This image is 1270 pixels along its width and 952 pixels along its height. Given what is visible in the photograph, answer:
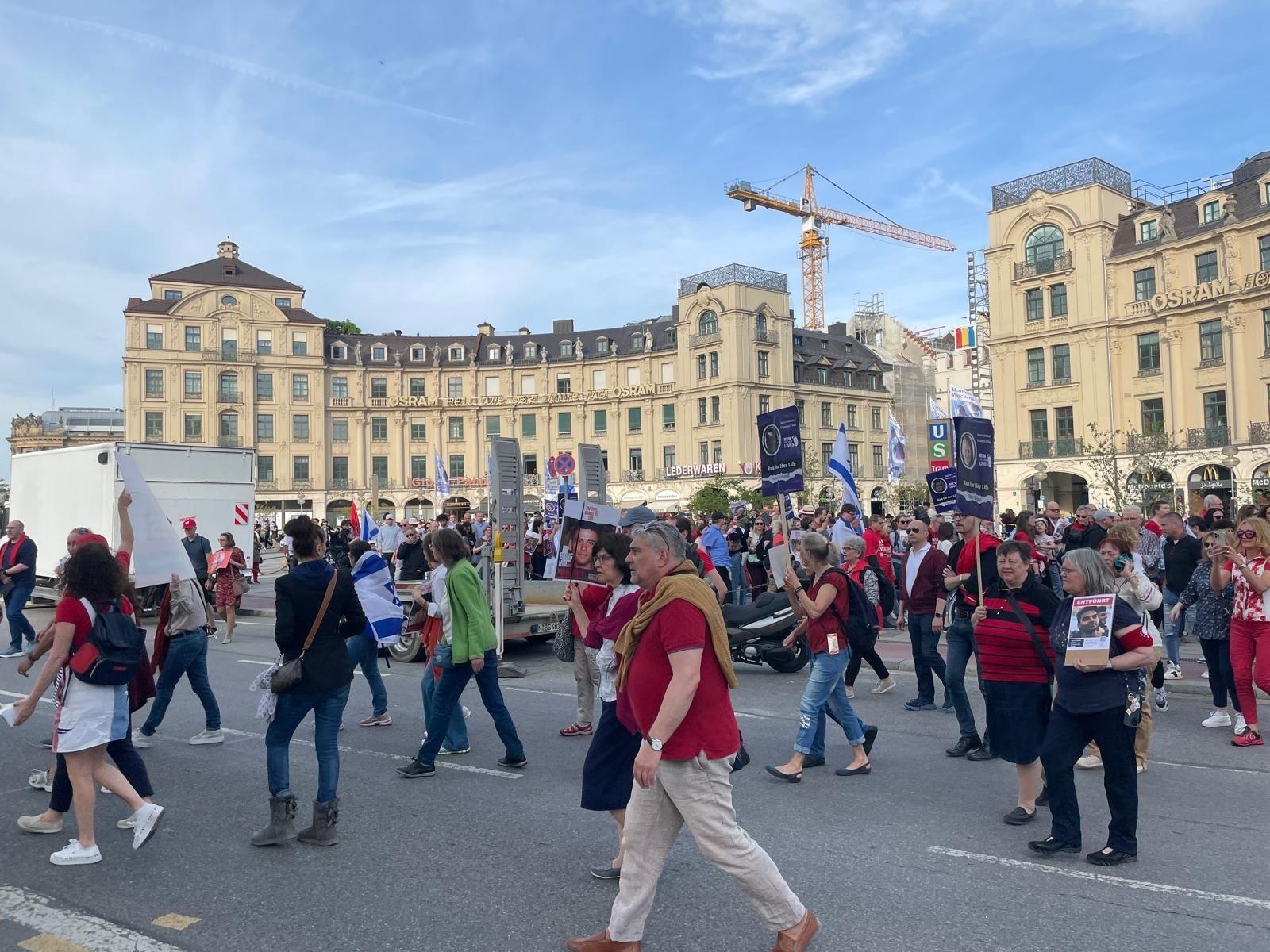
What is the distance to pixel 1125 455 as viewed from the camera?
127 ft

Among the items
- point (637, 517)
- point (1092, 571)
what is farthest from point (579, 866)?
point (637, 517)

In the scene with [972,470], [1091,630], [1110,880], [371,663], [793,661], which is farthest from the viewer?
[793,661]

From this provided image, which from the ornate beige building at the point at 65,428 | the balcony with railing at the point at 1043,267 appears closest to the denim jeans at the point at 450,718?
the balcony with railing at the point at 1043,267

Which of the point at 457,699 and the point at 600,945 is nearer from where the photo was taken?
the point at 600,945

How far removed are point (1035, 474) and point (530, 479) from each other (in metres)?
32.9

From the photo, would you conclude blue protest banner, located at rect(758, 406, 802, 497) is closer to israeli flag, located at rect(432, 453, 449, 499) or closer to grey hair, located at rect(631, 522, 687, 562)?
grey hair, located at rect(631, 522, 687, 562)

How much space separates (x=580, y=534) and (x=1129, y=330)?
40989 millimetres

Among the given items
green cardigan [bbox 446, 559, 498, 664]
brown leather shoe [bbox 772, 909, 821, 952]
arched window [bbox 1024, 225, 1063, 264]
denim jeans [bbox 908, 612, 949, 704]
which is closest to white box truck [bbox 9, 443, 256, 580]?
green cardigan [bbox 446, 559, 498, 664]

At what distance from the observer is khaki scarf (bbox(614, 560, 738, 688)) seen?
3914 millimetres

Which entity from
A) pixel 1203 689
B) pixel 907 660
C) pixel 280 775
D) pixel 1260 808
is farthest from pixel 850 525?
pixel 280 775

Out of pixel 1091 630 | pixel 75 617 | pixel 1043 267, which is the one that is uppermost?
pixel 1043 267

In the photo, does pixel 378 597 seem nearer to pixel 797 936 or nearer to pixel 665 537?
pixel 665 537

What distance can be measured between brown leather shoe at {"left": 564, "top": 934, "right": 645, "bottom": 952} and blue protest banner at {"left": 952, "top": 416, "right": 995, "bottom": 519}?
461cm

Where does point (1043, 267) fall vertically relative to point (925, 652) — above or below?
above
